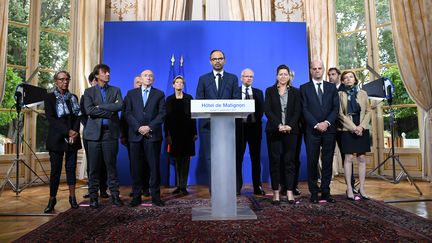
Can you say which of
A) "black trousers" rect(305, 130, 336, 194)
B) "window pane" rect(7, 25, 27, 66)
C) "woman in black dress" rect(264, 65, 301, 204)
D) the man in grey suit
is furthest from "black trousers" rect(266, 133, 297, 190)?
"window pane" rect(7, 25, 27, 66)

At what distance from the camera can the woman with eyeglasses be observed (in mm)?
3107

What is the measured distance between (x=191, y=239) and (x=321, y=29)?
4.57 m

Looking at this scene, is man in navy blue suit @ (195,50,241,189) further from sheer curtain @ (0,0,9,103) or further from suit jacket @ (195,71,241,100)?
sheer curtain @ (0,0,9,103)

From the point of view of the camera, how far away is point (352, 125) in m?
3.38

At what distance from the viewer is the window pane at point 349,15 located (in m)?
5.78

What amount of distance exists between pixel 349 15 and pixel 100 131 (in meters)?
4.78

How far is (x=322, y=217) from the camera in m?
2.70

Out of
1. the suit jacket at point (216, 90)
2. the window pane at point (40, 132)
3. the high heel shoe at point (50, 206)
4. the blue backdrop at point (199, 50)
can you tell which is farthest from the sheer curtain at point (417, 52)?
the window pane at point (40, 132)

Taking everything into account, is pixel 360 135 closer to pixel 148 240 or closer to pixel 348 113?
pixel 348 113

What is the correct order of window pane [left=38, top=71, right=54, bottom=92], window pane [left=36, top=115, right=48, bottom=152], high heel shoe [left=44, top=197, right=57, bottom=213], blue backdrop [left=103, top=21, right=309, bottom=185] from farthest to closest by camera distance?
1. window pane [left=38, top=71, right=54, bottom=92]
2. window pane [left=36, top=115, right=48, bottom=152]
3. blue backdrop [left=103, top=21, right=309, bottom=185]
4. high heel shoe [left=44, top=197, right=57, bottom=213]

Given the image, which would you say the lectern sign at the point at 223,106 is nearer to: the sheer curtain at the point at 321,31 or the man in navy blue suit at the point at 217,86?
the man in navy blue suit at the point at 217,86

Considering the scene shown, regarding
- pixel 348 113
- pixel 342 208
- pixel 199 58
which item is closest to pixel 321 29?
pixel 199 58

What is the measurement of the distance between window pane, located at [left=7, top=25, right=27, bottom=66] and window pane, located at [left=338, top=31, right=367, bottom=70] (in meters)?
5.23

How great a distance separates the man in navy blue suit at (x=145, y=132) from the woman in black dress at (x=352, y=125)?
186 cm
